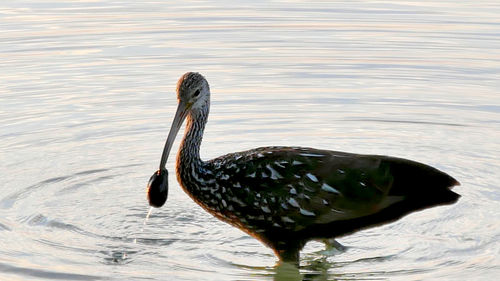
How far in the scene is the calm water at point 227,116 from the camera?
9.15 metres

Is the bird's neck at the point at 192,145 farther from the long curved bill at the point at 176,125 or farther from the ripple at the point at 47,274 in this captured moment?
the ripple at the point at 47,274

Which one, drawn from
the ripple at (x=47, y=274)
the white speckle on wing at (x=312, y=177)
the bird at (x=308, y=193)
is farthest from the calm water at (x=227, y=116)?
the white speckle on wing at (x=312, y=177)

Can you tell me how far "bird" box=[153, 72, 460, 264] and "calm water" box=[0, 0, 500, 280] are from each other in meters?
0.33

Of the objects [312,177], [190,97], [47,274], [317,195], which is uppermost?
[190,97]

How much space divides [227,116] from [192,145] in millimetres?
3690

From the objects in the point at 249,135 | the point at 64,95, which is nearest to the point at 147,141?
the point at 249,135

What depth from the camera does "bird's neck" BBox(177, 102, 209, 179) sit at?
9.10 meters

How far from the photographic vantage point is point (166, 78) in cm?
1431

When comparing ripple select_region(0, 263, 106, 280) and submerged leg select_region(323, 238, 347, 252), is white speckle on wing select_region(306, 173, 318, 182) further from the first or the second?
ripple select_region(0, 263, 106, 280)

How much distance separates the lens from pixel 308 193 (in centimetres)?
889

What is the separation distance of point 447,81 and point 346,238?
4981 mm

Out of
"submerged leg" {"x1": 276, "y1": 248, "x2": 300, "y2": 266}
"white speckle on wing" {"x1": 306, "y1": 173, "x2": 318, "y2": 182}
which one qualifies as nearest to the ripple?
"submerged leg" {"x1": 276, "y1": 248, "x2": 300, "y2": 266}

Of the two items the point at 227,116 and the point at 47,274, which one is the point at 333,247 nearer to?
the point at 47,274

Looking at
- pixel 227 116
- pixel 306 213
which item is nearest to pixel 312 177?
pixel 306 213
